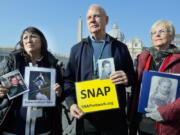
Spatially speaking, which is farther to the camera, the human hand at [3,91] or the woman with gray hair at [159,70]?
the human hand at [3,91]

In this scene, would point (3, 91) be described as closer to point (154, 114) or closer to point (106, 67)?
point (106, 67)

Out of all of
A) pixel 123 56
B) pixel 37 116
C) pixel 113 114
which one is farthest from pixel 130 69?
pixel 37 116

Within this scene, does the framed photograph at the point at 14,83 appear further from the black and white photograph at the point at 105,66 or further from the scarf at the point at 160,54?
the scarf at the point at 160,54

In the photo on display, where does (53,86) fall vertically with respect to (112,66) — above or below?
below

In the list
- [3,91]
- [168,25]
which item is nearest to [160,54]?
[168,25]

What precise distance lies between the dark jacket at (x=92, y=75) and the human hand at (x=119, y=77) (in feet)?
0.37

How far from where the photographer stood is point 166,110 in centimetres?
235

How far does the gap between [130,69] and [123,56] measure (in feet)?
0.49

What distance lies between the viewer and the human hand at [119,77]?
8.08 ft

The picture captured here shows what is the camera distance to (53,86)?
2.70 metres

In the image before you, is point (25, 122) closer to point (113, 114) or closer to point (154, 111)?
point (113, 114)

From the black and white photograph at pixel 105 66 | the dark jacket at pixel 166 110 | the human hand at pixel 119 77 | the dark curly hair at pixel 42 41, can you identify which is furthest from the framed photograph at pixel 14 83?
the dark jacket at pixel 166 110

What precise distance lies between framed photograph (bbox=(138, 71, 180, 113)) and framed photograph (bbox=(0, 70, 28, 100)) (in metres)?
1.14

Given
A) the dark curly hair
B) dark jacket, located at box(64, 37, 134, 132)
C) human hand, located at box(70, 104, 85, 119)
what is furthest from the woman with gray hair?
the dark curly hair
